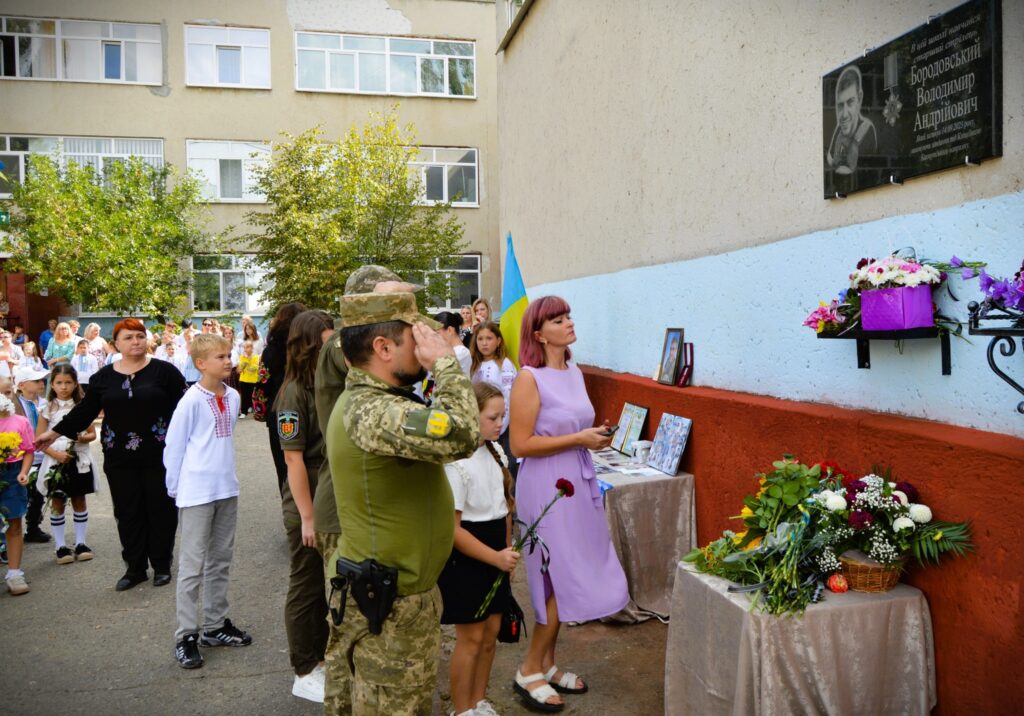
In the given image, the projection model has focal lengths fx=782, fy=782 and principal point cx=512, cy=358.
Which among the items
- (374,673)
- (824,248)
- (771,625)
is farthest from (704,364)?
(374,673)

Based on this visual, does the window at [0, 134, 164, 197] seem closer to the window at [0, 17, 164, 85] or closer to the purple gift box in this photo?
the window at [0, 17, 164, 85]

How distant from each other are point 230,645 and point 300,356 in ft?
6.69

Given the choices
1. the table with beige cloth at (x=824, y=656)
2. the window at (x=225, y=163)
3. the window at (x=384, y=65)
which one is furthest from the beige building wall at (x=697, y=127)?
the window at (x=225, y=163)

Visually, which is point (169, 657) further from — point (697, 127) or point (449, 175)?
point (449, 175)

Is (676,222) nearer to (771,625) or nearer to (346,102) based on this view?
(771,625)

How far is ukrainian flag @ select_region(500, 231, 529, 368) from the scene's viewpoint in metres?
7.31

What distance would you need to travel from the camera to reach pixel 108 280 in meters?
20.1

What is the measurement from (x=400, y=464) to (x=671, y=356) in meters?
3.53

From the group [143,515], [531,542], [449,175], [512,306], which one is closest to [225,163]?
[449,175]

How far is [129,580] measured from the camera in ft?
19.6

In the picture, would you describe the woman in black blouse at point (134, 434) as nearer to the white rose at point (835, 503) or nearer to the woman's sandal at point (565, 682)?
the woman's sandal at point (565, 682)

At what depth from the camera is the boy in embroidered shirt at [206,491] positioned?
4.67m

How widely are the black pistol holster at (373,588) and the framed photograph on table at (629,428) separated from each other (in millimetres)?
3562

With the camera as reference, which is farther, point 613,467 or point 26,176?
point 26,176
